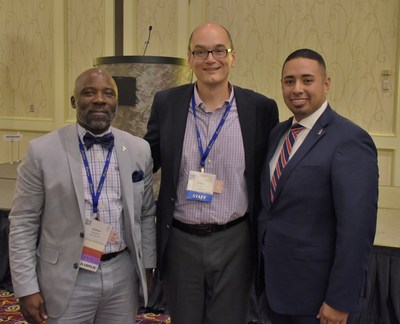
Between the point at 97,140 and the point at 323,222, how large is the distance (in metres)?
0.79

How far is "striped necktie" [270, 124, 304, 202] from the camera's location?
1659 millimetres

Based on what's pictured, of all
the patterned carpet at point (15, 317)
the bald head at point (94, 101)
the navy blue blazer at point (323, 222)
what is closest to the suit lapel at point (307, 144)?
the navy blue blazer at point (323, 222)

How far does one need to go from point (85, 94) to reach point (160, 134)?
41 centimetres

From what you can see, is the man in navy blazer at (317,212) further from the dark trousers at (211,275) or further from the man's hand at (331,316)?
the dark trousers at (211,275)

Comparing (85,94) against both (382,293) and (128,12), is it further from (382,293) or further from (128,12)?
(128,12)

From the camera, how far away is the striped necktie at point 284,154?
1.66 meters

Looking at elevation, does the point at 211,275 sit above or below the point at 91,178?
below

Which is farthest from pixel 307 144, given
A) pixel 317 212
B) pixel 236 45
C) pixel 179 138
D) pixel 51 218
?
pixel 236 45

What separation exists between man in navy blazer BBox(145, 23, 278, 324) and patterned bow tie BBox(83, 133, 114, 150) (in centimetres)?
30

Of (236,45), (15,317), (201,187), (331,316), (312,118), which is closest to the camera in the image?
(331,316)

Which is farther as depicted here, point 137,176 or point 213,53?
point 213,53

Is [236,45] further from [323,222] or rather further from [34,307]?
[34,307]

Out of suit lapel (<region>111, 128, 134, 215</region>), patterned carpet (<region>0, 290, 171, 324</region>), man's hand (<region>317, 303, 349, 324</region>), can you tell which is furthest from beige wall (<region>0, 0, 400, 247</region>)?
suit lapel (<region>111, 128, 134, 215</region>)

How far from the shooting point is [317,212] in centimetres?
158
